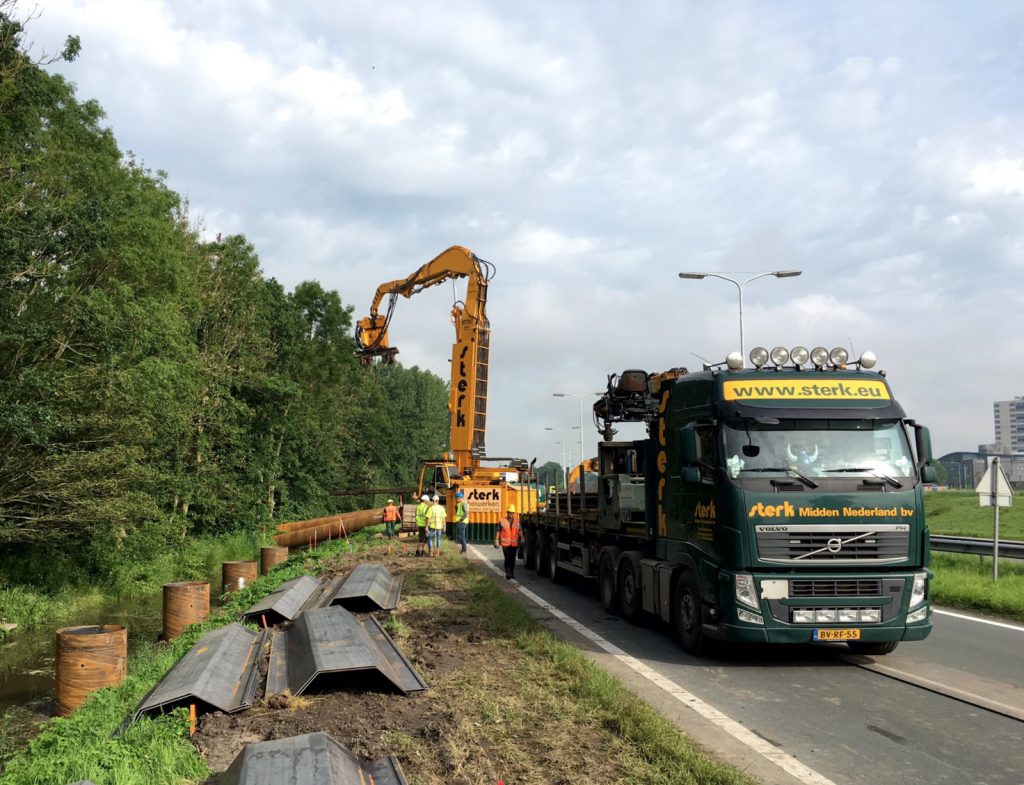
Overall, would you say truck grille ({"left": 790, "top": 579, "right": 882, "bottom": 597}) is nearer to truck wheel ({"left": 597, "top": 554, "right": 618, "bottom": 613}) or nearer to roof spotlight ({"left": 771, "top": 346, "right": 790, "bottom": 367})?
roof spotlight ({"left": 771, "top": 346, "right": 790, "bottom": 367})

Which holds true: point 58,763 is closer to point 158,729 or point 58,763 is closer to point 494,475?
point 158,729

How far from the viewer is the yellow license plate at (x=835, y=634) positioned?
8602 millimetres

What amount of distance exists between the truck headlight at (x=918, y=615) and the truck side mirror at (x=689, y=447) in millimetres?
2736

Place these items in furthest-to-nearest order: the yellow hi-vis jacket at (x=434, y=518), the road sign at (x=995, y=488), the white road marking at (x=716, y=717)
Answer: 1. the yellow hi-vis jacket at (x=434, y=518)
2. the road sign at (x=995, y=488)
3. the white road marking at (x=716, y=717)

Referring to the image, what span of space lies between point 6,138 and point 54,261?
9.68 feet

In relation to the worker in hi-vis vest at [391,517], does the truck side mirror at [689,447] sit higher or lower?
higher

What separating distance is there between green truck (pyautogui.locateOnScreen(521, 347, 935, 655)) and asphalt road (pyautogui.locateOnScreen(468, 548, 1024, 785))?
444mm

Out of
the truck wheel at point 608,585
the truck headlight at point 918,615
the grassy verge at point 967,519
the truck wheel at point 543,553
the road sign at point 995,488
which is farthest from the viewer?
the grassy verge at point 967,519

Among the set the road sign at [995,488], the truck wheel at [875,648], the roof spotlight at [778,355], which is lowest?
the truck wheel at [875,648]

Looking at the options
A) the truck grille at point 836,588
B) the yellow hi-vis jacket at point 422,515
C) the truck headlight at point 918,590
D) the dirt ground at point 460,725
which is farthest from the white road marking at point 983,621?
the yellow hi-vis jacket at point 422,515

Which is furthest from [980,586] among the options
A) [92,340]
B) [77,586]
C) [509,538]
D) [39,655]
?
[77,586]

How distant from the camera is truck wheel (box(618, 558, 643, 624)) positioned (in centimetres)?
1172

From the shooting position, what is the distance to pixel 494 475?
27406 millimetres

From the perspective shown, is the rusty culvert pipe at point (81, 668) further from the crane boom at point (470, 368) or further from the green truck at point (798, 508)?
the crane boom at point (470, 368)
